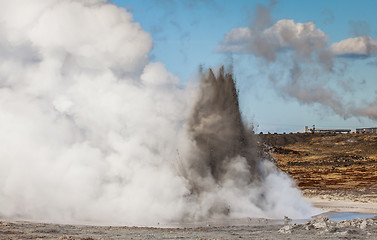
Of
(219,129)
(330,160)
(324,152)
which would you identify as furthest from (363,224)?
(324,152)

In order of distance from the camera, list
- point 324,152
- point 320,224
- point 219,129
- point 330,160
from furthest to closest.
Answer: point 324,152, point 330,160, point 219,129, point 320,224

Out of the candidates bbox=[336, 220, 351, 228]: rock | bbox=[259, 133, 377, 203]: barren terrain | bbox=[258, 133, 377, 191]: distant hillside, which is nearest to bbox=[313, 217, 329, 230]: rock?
bbox=[336, 220, 351, 228]: rock

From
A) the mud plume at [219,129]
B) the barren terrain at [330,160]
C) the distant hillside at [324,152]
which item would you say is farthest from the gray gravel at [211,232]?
the distant hillside at [324,152]

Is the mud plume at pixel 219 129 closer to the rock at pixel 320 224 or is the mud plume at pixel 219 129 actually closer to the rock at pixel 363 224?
the rock at pixel 320 224

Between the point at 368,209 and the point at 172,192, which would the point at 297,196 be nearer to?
the point at 368,209

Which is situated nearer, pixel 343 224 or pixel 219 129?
pixel 343 224

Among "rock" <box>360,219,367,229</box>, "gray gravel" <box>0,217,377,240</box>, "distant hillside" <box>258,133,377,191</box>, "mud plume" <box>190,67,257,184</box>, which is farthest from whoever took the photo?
"distant hillside" <box>258,133,377,191</box>

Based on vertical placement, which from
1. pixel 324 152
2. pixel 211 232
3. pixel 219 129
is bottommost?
pixel 211 232

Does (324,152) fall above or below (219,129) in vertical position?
above

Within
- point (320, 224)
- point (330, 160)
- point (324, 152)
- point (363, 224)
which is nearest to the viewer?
point (363, 224)

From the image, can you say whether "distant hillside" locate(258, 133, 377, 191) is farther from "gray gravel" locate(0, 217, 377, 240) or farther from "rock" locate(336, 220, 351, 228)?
"gray gravel" locate(0, 217, 377, 240)

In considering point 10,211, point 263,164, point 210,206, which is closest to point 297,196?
point 263,164

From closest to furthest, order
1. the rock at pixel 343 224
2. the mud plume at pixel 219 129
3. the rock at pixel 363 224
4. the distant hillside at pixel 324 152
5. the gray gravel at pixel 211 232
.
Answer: the gray gravel at pixel 211 232 < the rock at pixel 363 224 < the rock at pixel 343 224 < the mud plume at pixel 219 129 < the distant hillside at pixel 324 152

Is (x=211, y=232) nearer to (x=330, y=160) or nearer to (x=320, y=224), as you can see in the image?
(x=320, y=224)
